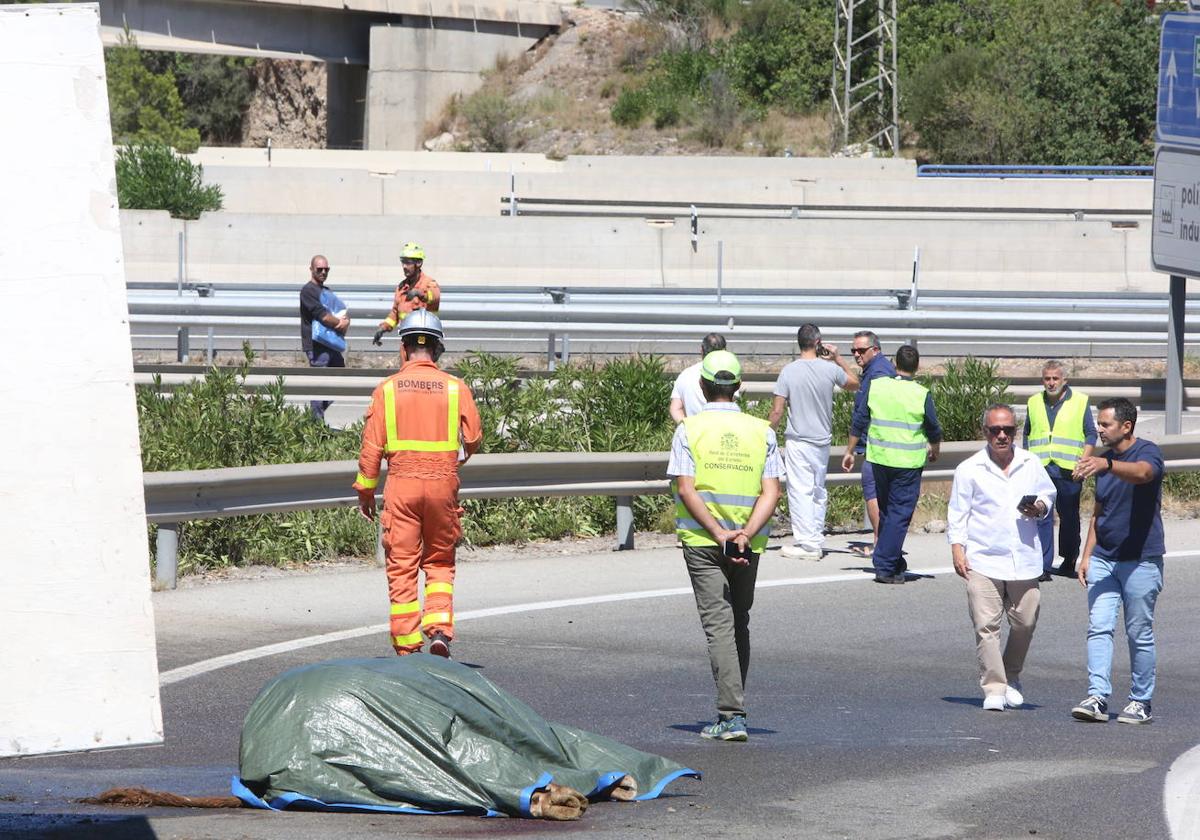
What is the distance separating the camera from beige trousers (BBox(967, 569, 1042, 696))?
29.0 ft

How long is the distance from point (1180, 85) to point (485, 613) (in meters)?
9.01

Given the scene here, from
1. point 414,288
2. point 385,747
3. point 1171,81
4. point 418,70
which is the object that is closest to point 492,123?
point 418,70

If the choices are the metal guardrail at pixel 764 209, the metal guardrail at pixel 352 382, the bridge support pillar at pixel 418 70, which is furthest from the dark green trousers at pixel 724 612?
the bridge support pillar at pixel 418 70

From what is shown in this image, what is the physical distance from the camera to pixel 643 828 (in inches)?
240

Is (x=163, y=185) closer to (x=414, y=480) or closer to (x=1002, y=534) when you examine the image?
(x=414, y=480)

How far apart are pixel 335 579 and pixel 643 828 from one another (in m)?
5.92

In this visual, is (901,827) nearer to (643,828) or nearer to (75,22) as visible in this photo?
(643,828)

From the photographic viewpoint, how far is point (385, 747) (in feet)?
20.2

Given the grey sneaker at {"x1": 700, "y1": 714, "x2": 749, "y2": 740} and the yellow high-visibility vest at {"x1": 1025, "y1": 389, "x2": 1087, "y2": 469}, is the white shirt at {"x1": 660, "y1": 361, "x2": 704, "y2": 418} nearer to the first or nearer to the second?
the yellow high-visibility vest at {"x1": 1025, "y1": 389, "x2": 1087, "y2": 469}

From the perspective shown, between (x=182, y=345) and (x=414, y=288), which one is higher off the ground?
(x=414, y=288)

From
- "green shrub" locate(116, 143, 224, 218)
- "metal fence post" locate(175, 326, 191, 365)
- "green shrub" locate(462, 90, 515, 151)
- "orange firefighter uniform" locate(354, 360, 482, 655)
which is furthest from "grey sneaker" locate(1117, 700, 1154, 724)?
"green shrub" locate(462, 90, 515, 151)

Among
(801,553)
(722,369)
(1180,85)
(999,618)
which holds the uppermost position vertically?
(1180,85)

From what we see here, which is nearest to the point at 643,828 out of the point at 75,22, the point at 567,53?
the point at 75,22

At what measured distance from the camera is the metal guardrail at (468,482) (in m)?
10.9
